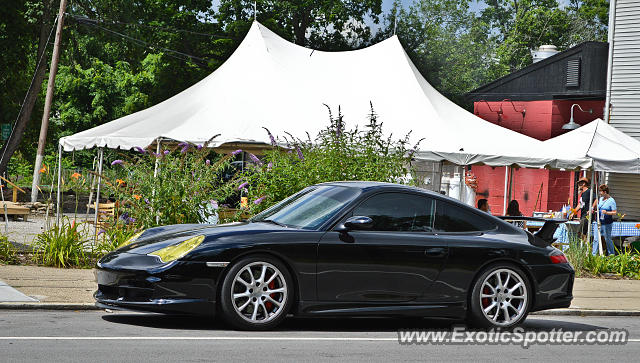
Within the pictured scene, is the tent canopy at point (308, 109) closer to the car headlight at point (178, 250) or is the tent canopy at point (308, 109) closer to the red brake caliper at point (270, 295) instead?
the car headlight at point (178, 250)

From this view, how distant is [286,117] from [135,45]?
72.8 ft

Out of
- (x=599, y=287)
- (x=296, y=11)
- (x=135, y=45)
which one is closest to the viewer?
(x=599, y=287)

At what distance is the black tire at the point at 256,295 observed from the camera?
25.9 feet

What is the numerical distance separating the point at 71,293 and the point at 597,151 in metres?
10.7

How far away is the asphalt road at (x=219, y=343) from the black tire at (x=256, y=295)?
14 centimetres

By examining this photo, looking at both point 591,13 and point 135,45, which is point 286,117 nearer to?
point 135,45

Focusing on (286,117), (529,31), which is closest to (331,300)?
(286,117)

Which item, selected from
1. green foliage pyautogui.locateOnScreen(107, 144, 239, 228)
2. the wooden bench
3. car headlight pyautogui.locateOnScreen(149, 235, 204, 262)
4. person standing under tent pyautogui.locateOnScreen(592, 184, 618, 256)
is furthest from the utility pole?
car headlight pyautogui.locateOnScreen(149, 235, 204, 262)

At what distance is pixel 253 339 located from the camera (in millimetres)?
7625

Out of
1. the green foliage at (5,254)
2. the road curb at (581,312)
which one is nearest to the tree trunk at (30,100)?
the green foliage at (5,254)

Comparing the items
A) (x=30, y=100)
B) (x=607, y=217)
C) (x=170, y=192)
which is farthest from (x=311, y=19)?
(x=170, y=192)

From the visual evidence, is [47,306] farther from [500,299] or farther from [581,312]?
[581,312]

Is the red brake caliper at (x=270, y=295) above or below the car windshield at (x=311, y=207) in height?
below

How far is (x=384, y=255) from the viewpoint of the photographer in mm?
8391
